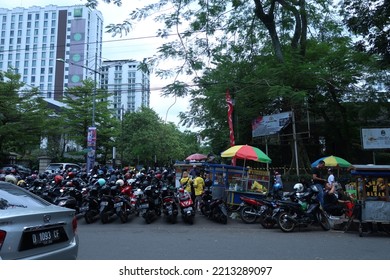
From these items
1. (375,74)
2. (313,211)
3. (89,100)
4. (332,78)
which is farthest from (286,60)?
(89,100)

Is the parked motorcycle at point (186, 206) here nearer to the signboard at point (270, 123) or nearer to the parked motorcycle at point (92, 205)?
the parked motorcycle at point (92, 205)

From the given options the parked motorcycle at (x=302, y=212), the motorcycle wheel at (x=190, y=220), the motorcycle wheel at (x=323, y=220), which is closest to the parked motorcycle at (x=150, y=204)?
the motorcycle wheel at (x=190, y=220)

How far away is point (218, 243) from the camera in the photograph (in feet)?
24.6

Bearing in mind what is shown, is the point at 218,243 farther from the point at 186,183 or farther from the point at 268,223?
the point at 186,183

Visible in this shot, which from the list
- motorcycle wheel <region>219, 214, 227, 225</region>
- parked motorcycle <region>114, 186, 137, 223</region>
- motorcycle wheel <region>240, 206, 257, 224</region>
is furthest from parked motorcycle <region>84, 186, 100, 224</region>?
motorcycle wheel <region>240, 206, 257, 224</region>

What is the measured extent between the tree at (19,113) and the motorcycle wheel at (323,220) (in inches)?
963

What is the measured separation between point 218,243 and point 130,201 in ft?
14.2

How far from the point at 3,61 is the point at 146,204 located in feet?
363

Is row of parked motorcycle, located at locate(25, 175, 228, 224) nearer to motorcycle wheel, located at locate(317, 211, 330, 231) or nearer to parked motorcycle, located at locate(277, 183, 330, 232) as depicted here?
parked motorcycle, located at locate(277, 183, 330, 232)

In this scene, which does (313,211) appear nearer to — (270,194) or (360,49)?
(270,194)

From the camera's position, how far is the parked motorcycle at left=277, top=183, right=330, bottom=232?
30.1 ft

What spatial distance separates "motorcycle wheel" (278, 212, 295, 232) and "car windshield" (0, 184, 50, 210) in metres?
6.48

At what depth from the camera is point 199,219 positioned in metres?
11.2

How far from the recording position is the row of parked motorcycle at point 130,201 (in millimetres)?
10156
